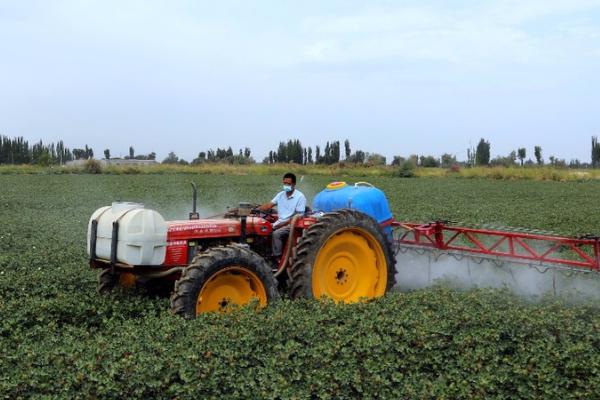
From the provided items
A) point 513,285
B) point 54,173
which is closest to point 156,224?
point 513,285

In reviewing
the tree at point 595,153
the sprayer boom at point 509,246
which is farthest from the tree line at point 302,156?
the sprayer boom at point 509,246

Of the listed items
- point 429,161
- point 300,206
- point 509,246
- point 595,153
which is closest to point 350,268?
point 300,206

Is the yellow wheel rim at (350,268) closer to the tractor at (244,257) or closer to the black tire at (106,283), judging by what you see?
the tractor at (244,257)

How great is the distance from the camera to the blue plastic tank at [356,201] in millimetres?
8336

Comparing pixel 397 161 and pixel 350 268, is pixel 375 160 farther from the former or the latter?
pixel 350 268

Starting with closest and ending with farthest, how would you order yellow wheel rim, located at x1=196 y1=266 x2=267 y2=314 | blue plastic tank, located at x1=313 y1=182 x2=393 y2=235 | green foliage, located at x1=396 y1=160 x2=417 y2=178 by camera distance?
yellow wheel rim, located at x1=196 y1=266 x2=267 y2=314 < blue plastic tank, located at x1=313 y1=182 x2=393 y2=235 < green foliage, located at x1=396 y1=160 x2=417 y2=178

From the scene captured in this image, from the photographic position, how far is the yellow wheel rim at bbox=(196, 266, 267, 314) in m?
6.05

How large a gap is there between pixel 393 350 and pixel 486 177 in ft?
153

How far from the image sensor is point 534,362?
508 cm

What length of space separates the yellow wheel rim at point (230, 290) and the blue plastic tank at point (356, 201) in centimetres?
238

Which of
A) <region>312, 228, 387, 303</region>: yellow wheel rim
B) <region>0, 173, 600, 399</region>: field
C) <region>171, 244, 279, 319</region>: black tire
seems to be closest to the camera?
<region>0, 173, 600, 399</region>: field

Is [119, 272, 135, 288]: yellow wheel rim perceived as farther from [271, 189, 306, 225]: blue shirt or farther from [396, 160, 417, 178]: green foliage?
[396, 160, 417, 178]: green foliage

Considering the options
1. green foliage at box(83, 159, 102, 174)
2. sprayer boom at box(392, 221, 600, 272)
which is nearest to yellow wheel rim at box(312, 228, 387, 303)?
sprayer boom at box(392, 221, 600, 272)

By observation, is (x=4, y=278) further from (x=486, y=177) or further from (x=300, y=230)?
(x=486, y=177)
